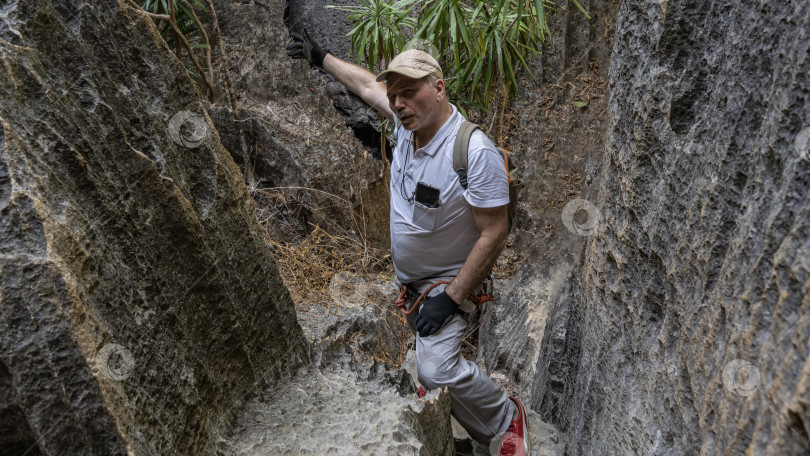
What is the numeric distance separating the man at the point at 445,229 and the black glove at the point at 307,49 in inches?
29.5

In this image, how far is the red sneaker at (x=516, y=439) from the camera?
8.55ft

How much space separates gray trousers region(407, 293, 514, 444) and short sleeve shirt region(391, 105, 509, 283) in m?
0.29

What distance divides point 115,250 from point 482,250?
1401 mm

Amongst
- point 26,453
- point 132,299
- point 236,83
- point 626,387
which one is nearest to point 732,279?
point 626,387

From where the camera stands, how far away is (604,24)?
14.9 ft

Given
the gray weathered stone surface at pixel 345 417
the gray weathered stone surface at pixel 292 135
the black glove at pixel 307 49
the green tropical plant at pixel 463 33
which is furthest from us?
the gray weathered stone surface at pixel 292 135

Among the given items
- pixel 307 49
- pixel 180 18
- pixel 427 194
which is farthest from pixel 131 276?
pixel 180 18

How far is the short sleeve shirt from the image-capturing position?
2.40 meters

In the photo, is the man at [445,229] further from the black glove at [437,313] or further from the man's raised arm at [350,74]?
the man's raised arm at [350,74]

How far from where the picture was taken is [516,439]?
8.67 feet

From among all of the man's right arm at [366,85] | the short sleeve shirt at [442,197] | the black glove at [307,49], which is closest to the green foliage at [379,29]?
the black glove at [307,49]

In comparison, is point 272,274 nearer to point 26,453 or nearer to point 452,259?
point 452,259

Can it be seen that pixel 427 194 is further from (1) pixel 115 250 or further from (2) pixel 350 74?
(1) pixel 115 250

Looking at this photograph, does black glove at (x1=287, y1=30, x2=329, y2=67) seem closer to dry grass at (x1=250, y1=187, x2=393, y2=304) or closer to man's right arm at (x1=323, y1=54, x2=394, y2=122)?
man's right arm at (x1=323, y1=54, x2=394, y2=122)
